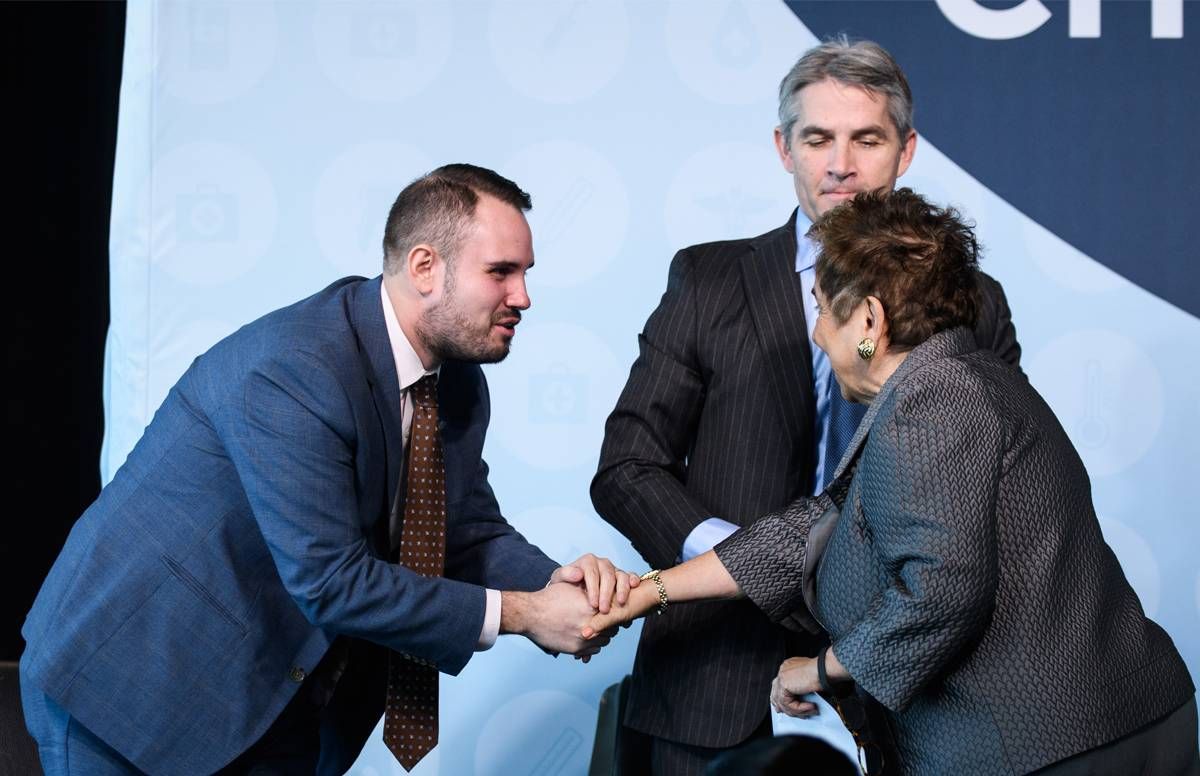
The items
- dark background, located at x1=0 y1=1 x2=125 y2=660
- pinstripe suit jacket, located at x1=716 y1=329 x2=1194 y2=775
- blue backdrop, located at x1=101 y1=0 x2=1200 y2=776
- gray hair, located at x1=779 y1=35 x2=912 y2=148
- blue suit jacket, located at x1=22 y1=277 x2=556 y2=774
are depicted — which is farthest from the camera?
dark background, located at x1=0 y1=1 x2=125 y2=660

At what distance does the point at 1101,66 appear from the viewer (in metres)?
3.66

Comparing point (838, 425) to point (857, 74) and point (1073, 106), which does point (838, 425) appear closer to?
point (857, 74)

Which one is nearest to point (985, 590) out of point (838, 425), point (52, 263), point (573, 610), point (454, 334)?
point (838, 425)

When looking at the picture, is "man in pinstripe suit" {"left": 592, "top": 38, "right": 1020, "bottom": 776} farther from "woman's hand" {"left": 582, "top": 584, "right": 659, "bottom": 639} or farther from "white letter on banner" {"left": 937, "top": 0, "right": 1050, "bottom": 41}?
"white letter on banner" {"left": 937, "top": 0, "right": 1050, "bottom": 41}

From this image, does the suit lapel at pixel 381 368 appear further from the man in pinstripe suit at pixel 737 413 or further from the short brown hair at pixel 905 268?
the short brown hair at pixel 905 268

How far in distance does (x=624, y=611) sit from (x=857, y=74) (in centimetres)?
112

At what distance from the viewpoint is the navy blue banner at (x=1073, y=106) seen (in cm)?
362

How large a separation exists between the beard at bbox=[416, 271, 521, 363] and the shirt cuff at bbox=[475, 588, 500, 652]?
436mm

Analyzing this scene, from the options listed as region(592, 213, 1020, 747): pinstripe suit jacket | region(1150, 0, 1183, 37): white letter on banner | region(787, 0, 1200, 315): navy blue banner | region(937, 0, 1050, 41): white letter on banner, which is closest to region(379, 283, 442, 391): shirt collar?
region(592, 213, 1020, 747): pinstripe suit jacket

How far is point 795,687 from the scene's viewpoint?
6.89ft

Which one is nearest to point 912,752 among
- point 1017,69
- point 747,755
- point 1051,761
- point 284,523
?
point 1051,761

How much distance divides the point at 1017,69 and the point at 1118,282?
648 mm

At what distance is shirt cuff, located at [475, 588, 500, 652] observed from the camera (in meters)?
2.37

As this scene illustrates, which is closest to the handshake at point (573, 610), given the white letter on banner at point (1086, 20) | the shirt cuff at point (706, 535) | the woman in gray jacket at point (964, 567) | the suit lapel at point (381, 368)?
the shirt cuff at point (706, 535)
